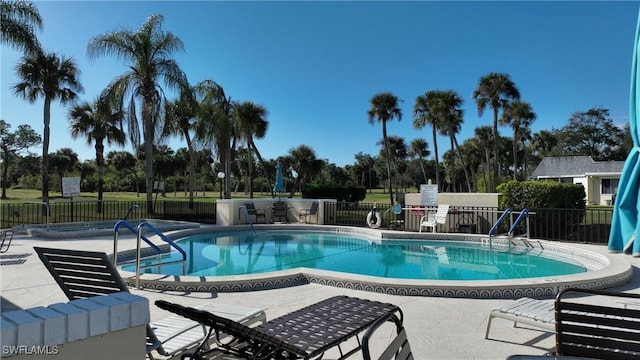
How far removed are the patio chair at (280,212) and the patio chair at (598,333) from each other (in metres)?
14.2

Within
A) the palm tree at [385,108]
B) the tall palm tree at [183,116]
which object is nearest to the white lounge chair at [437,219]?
the tall palm tree at [183,116]

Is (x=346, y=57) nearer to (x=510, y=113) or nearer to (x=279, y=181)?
(x=279, y=181)

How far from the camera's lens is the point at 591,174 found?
112ft

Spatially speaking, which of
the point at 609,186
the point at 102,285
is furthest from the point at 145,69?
the point at 609,186

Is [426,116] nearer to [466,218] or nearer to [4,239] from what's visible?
[466,218]

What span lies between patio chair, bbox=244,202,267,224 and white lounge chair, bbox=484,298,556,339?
12.8 metres

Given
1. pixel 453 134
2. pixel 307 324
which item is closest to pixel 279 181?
pixel 307 324

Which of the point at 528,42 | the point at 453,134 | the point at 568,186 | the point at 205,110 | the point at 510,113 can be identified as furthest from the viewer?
the point at 510,113

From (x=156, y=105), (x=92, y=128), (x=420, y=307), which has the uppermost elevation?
(x=156, y=105)

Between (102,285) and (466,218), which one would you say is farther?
(466,218)

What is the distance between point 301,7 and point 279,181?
7.50m

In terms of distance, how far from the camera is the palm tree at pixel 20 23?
49.4 feet

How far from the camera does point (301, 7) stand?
13.5m

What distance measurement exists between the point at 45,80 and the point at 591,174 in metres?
39.0
